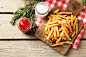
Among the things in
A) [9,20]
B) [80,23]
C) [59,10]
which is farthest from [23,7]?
[80,23]

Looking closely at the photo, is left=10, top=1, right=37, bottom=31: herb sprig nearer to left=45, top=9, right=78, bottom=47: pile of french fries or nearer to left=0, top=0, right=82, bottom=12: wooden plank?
left=0, top=0, right=82, bottom=12: wooden plank

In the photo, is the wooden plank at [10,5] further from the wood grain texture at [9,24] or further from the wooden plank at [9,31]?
the wooden plank at [9,31]

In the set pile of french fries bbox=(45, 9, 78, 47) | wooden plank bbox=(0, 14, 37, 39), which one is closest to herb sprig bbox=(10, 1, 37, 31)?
wooden plank bbox=(0, 14, 37, 39)

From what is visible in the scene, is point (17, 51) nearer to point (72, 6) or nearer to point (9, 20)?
point (9, 20)

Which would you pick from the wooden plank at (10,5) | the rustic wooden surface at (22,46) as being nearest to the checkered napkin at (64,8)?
the rustic wooden surface at (22,46)

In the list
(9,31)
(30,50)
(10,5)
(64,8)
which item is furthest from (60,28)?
(10,5)

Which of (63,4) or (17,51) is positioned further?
(63,4)
